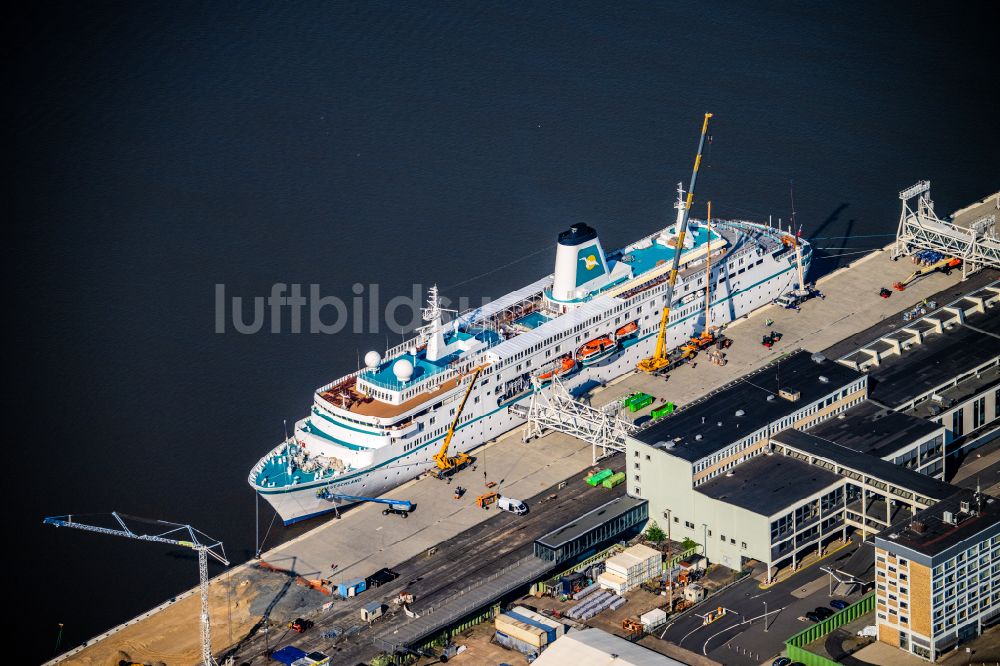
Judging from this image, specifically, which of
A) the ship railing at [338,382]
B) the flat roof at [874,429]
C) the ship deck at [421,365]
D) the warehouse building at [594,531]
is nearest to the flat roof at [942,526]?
the flat roof at [874,429]

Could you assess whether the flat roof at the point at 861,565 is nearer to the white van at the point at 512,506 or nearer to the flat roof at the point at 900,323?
the white van at the point at 512,506

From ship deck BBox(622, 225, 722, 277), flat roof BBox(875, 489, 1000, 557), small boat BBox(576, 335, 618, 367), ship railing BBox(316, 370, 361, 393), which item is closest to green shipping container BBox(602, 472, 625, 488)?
small boat BBox(576, 335, 618, 367)

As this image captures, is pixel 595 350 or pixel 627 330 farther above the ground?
pixel 627 330

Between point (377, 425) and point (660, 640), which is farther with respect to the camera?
point (377, 425)

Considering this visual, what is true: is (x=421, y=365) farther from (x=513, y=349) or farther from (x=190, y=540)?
(x=190, y=540)

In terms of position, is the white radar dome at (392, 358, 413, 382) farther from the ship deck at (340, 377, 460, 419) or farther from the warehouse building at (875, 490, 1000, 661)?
the warehouse building at (875, 490, 1000, 661)

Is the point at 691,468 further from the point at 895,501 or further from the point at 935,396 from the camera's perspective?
the point at 935,396

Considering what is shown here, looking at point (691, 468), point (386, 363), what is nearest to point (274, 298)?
point (386, 363)

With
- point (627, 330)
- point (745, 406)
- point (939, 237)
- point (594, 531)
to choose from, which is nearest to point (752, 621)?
point (594, 531)
